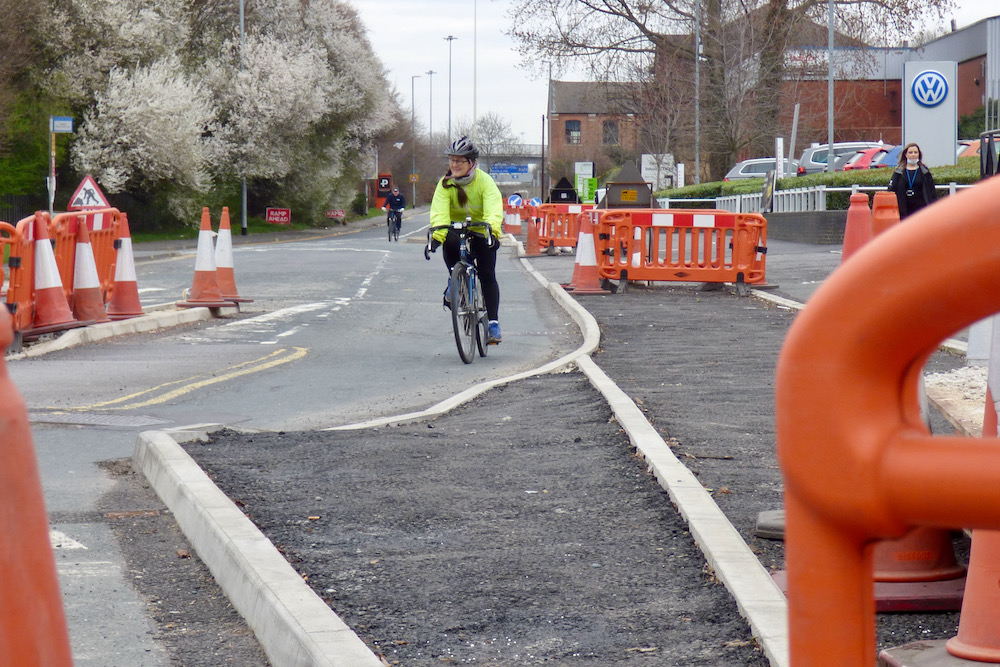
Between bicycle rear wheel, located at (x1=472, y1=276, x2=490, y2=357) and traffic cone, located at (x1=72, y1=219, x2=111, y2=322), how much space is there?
396 centimetres

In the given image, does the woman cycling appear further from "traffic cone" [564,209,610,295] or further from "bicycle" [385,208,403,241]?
"bicycle" [385,208,403,241]

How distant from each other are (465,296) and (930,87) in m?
13.5

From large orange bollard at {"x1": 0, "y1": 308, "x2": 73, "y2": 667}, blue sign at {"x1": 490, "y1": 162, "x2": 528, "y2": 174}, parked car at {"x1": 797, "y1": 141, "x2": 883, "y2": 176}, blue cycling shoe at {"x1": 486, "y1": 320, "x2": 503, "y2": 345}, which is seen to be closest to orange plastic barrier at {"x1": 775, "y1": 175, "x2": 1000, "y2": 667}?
large orange bollard at {"x1": 0, "y1": 308, "x2": 73, "y2": 667}

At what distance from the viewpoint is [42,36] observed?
39281 mm

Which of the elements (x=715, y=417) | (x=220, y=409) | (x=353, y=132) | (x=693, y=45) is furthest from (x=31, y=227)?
(x=353, y=132)

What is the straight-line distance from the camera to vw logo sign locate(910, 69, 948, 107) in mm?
20781

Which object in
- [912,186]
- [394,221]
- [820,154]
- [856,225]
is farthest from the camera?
[394,221]

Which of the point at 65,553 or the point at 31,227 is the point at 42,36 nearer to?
the point at 31,227

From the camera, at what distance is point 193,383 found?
9.16m

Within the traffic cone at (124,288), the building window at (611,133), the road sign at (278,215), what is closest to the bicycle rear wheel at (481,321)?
the traffic cone at (124,288)

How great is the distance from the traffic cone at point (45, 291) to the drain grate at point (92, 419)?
377 centimetres

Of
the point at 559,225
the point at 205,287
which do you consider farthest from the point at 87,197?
the point at 559,225

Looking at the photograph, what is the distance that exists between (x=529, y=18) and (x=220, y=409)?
37.1 metres

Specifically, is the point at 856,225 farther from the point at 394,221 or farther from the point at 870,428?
the point at 394,221
